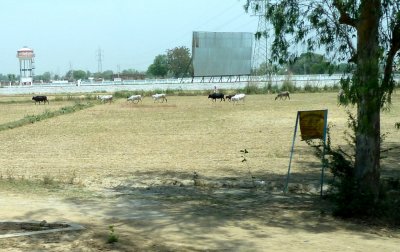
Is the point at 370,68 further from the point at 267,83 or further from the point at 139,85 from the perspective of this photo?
the point at 139,85

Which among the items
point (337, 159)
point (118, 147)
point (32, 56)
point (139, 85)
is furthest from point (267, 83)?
point (32, 56)

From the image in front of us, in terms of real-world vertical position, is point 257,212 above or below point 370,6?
below

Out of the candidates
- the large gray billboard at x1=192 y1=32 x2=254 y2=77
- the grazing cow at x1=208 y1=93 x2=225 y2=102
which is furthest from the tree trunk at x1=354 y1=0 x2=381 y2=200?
the large gray billboard at x1=192 y1=32 x2=254 y2=77

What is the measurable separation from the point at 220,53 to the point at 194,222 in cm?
8393

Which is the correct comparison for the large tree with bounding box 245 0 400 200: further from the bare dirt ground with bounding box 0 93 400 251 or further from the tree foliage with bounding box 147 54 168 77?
the tree foliage with bounding box 147 54 168 77

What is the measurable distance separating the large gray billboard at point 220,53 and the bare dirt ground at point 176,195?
66.2 meters

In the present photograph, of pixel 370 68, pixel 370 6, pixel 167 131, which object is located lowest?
pixel 167 131

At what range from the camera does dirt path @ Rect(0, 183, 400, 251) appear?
7.32 meters

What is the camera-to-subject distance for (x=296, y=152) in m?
19.5

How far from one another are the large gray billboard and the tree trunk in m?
80.5

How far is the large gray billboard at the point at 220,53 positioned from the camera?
90.8 meters

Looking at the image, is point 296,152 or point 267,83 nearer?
point 296,152

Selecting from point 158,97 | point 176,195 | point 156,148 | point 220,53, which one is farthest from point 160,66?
point 176,195

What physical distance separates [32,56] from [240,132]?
128140 millimetres
